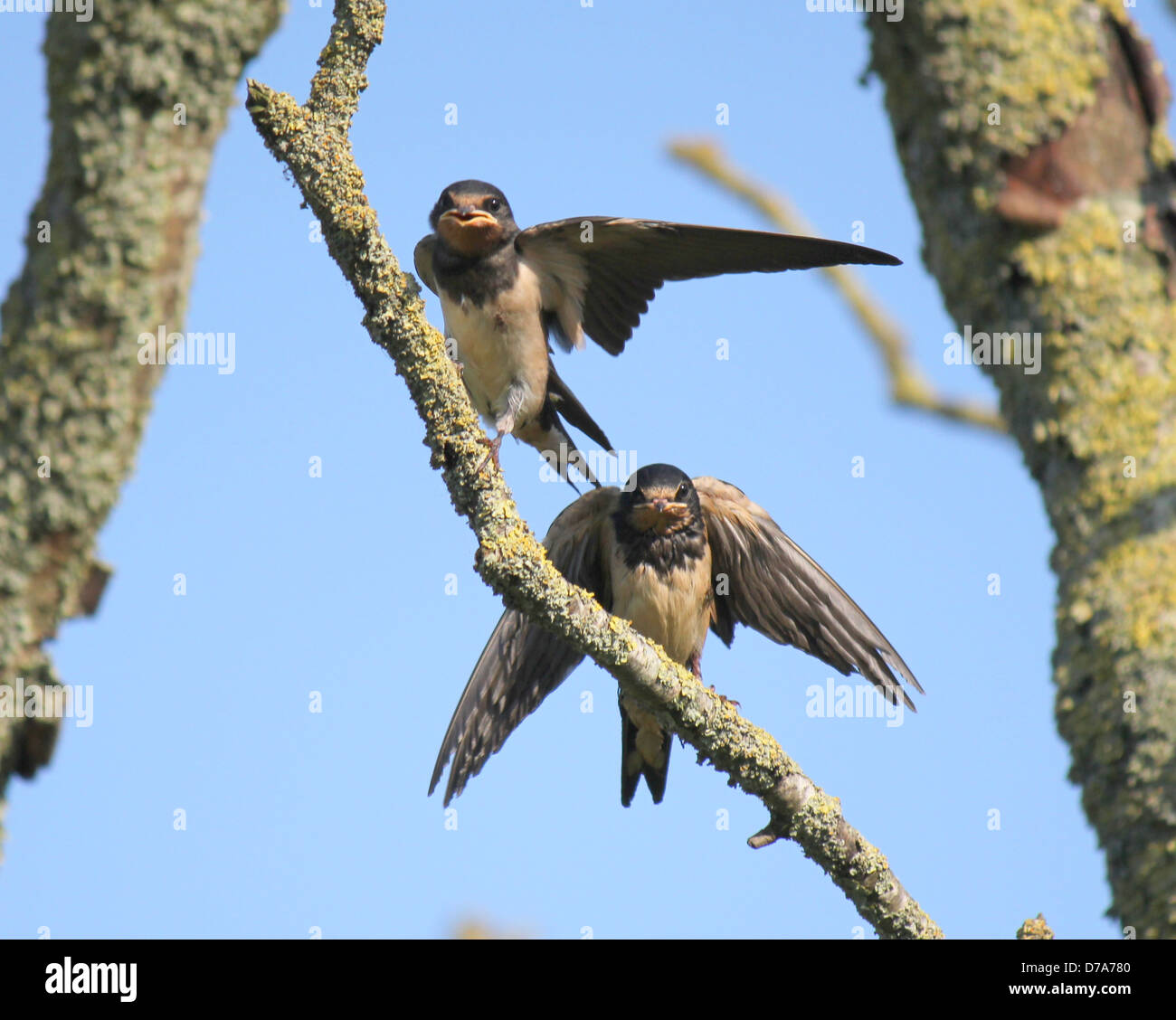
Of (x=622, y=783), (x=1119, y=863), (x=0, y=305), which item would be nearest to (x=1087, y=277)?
(x=1119, y=863)

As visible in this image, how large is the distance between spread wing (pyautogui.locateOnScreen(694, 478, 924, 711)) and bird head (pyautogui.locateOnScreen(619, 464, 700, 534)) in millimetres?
232

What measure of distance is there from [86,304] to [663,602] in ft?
16.4

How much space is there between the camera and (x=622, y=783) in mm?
6668

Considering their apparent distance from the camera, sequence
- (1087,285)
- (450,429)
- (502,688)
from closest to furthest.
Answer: (1087,285), (450,429), (502,688)

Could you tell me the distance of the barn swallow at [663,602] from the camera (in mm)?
5832

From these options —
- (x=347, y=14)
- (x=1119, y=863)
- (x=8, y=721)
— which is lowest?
(x=1119, y=863)

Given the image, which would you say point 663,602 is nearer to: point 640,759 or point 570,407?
point 640,759

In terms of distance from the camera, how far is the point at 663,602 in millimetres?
6512

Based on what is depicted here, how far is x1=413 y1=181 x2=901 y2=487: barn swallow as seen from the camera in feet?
21.4

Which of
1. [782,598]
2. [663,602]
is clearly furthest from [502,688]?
[782,598]

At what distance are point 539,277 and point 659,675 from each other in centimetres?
339

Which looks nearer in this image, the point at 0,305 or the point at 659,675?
the point at 0,305
